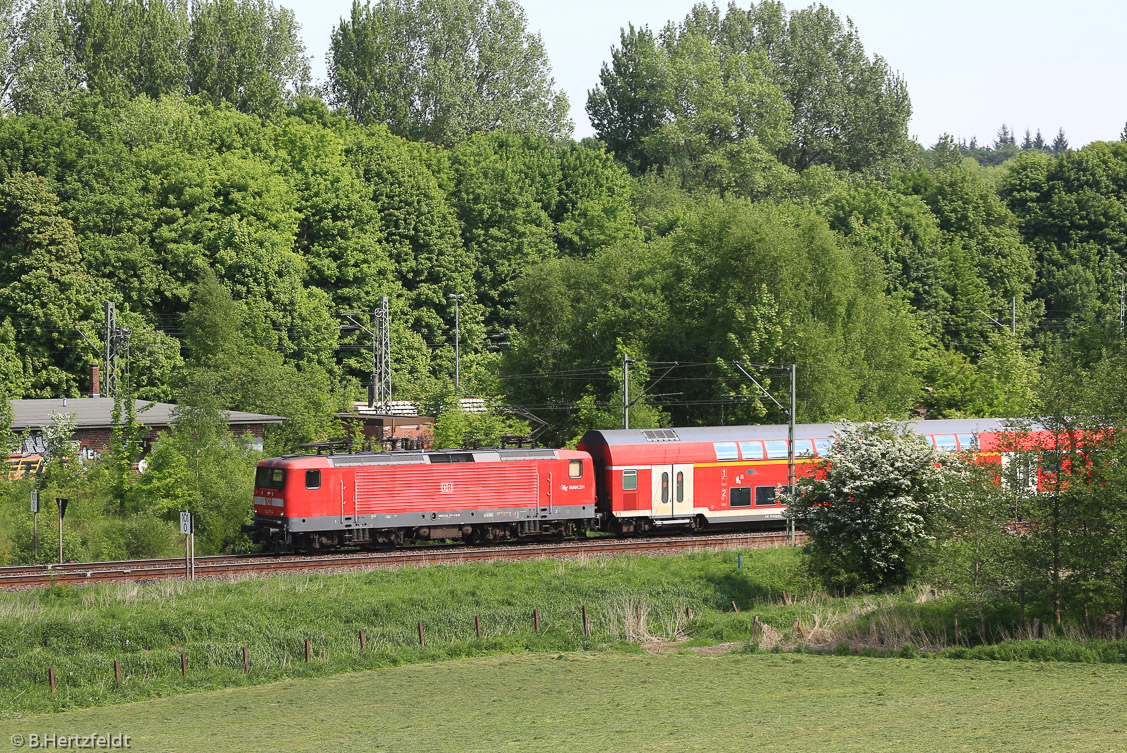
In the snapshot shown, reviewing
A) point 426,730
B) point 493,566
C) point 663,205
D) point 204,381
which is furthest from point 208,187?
point 426,730

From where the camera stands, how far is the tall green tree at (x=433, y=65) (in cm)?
10456

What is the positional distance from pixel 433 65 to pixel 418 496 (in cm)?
7099

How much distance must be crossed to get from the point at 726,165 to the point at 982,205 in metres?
21.5

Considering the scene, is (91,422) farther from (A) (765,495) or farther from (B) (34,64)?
(B) (34,64)

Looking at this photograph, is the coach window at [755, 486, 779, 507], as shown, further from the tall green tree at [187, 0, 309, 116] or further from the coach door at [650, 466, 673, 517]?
the tall green tree at [187, 0, 309, 116]

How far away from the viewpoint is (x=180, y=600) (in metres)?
33.4

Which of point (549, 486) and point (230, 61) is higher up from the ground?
point (230, 61)

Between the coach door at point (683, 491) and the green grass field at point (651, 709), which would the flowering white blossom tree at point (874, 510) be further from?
the green grass field at point (651, 709)

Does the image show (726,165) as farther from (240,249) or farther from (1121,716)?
(1121,716)

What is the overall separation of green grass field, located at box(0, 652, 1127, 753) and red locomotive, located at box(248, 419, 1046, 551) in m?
10.7

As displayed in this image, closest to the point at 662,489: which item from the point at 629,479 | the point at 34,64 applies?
the point at 629,479

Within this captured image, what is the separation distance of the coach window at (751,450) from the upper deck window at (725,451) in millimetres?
296

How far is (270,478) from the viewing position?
4053 cm

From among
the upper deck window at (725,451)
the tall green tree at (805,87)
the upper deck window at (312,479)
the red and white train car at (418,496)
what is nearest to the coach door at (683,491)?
the upper deck window at (725,451)
